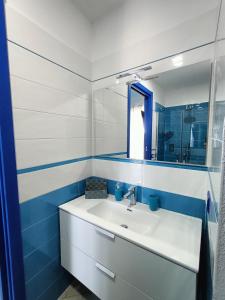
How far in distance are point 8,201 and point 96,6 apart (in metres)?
1.69

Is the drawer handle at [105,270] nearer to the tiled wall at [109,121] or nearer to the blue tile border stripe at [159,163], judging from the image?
the blue tile border stripe at [159,163]

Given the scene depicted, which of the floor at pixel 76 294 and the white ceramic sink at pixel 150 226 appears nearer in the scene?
the white ceramic sink at pixel 150 226

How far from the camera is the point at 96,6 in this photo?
4.44 ft

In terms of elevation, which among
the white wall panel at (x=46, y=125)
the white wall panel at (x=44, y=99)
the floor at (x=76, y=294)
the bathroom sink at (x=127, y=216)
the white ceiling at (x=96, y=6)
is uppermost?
the white ceiling at (x=96, y=6)

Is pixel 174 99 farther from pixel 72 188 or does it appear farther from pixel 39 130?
pixel 72 188

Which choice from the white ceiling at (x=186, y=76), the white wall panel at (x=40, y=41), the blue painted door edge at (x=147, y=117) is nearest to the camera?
the white wall panel at (x=40, y=41)

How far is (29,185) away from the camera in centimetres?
107

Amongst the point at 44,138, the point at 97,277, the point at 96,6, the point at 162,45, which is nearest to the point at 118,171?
the point at 44,138

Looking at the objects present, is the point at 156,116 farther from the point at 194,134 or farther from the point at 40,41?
the point at 40,41

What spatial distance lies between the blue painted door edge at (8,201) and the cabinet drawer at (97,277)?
1.27ft

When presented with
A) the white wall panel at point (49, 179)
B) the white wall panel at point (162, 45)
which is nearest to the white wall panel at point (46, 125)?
the white wall panel at point (49, 179)

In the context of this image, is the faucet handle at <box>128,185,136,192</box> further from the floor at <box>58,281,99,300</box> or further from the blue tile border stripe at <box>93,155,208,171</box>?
the floor at <box>58,281,99,300</box>

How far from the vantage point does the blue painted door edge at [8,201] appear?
0.77m

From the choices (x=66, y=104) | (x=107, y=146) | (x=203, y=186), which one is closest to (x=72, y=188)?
(x=107, y=146)
